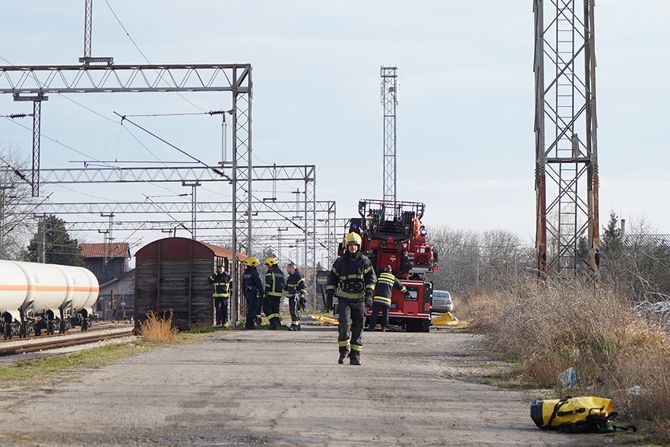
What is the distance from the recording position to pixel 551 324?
14.9 metres

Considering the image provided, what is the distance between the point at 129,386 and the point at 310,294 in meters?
67.9

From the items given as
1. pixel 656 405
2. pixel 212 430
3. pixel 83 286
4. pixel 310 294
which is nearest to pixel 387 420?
pixel 212 430

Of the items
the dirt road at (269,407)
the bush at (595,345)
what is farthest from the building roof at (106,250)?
the dirt road at (269,407)

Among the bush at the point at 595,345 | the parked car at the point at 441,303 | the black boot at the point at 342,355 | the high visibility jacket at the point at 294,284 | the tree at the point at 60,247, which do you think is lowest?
the parked car at the point at 441,303

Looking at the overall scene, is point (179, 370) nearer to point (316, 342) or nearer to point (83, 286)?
point (316, 342)

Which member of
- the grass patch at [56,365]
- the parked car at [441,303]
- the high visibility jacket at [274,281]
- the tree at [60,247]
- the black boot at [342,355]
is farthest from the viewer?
the tree at [60,247]

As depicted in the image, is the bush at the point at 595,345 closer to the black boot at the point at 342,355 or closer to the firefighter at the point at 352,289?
the firefighter at the point at 352,289

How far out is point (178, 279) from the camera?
30609mm

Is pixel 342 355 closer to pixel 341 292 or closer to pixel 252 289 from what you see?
pixel 341 292

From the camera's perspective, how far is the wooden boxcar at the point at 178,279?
100ft

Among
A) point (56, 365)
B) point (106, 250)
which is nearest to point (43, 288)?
point (56, 365)

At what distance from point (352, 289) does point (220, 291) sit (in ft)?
49.8

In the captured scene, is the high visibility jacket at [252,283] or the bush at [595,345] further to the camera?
the high visibility jacket at [252,283]

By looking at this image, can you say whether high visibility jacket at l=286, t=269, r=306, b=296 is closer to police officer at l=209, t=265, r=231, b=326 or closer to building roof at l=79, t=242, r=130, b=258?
police officer at l=209, t=265, r=231, b=326
